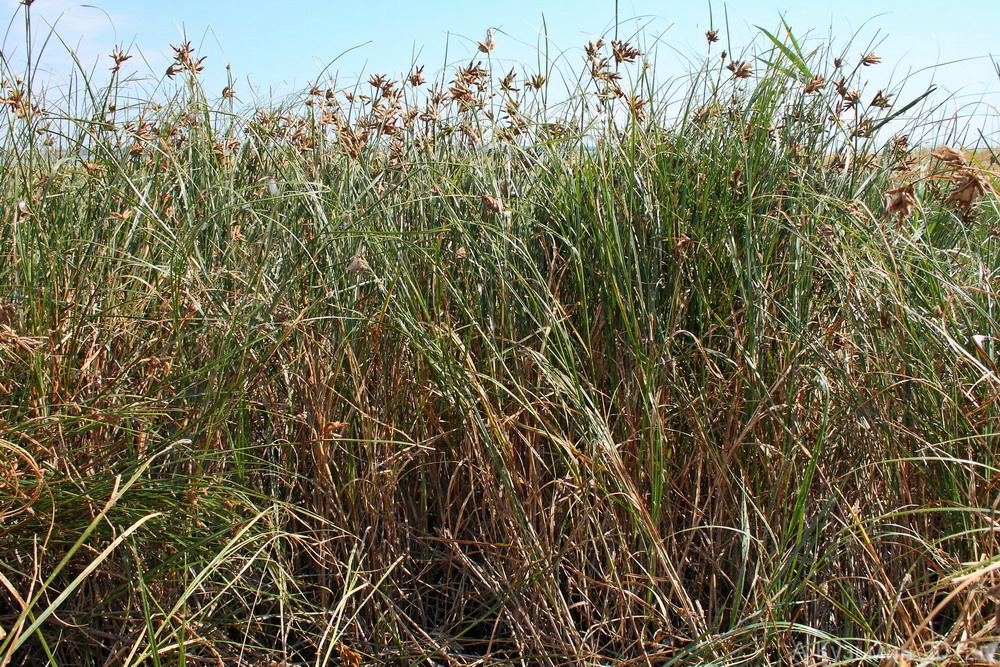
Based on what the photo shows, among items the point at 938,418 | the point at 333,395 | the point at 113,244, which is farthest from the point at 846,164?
the point at 113,244

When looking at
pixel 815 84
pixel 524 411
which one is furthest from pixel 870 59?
pixel 524 411

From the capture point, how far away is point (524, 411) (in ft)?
5.64

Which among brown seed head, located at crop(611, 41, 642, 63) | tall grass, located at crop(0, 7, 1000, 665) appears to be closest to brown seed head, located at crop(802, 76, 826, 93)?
tall grass, located at crop(0, 7, 1000, 665)

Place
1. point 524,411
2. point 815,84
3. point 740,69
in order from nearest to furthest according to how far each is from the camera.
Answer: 1. point 524,411
2. point 815,84
3. point 740,69

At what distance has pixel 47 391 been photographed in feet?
5.34

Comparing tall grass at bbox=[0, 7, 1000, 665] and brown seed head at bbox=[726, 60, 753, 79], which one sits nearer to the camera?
tall grass at bbox=[0, 7, 1000, 665]

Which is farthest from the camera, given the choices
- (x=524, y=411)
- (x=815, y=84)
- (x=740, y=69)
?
(x=740, y=69)

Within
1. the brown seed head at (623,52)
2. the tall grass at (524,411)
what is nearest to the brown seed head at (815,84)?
the tall grass at (524,411)

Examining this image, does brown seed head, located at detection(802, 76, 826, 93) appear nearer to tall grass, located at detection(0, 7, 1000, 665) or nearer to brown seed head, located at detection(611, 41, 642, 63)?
tall grass, located at detection(0, 7, 1000, 665)

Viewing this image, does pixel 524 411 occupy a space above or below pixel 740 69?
below

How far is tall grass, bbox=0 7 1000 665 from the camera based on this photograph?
152 cm

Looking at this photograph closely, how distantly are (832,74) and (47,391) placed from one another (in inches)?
76.2

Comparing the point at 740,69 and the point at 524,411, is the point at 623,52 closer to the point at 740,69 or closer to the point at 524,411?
the point at 740,69

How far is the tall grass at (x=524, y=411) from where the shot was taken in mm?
1518
